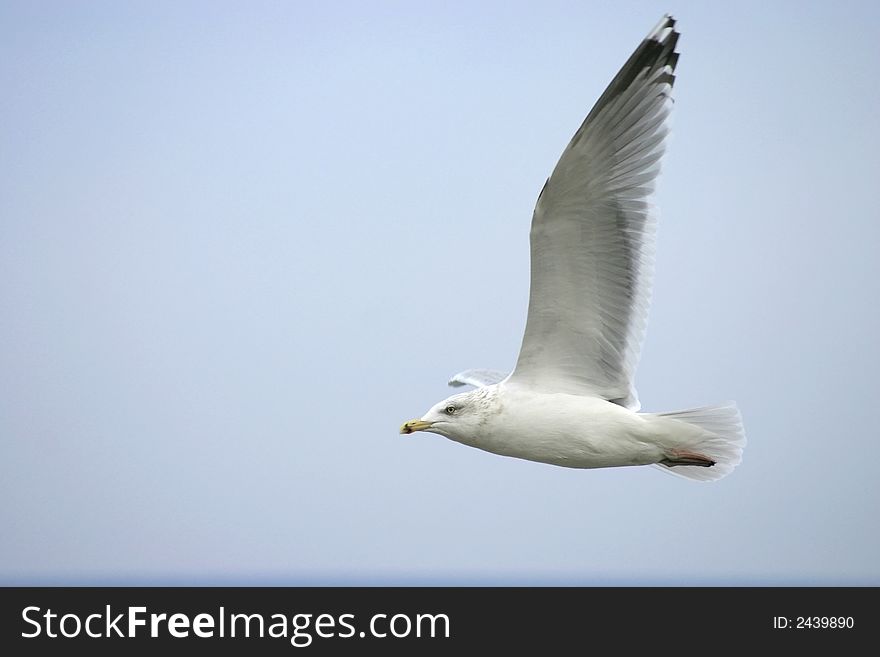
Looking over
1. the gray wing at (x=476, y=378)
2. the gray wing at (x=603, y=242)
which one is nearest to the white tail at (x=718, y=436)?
the gray wing at (x=603, y=242)

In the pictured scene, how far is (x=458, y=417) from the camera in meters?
5.90

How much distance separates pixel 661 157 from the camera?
5.68 meters

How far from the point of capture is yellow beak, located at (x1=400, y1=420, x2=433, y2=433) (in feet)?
19.6

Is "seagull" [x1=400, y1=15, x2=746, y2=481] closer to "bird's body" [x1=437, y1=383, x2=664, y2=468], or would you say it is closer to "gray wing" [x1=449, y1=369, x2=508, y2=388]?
"bird's body" [x1=437, y1=383, x2=664, y2=468]

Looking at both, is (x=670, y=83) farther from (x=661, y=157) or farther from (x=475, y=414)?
(x=475, y=414)

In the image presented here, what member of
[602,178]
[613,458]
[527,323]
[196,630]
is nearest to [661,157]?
[602,178]

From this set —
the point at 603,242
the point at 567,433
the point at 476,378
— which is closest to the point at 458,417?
the point at 567,433

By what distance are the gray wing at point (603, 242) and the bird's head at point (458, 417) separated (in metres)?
0.25

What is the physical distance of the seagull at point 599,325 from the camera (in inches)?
220

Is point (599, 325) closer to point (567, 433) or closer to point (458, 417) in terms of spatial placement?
point (567, 433)

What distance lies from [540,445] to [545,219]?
3.31 feet

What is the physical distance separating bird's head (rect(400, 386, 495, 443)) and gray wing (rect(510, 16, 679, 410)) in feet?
0.84

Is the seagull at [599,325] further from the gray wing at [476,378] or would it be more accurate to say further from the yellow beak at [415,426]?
the gray wing at [476,378]

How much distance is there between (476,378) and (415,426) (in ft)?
5.09
